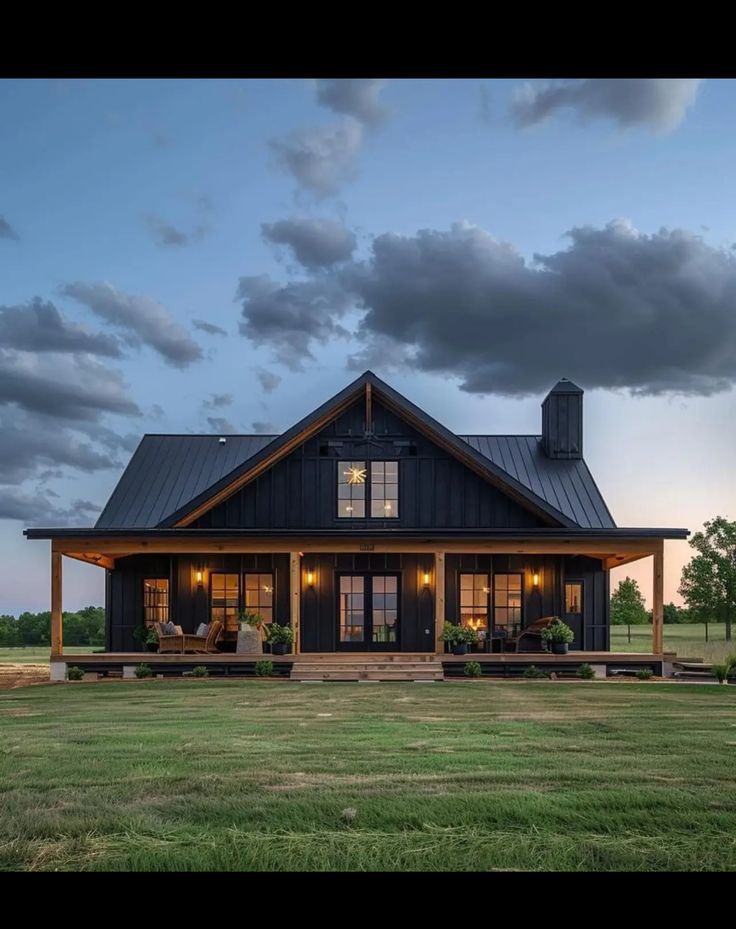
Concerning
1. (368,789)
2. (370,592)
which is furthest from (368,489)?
(368,789)

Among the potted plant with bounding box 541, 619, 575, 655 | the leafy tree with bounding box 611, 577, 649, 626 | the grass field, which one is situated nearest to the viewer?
the potted plant with bounding box 541, 619, 575, 655

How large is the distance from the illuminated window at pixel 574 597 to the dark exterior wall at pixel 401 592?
11.3 feet

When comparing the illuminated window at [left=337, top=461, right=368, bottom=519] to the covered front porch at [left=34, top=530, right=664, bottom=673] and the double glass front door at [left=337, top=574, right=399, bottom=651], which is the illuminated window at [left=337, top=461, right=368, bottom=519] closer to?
the covered front porch at [left=34, top=530, right=664, bottom=673]

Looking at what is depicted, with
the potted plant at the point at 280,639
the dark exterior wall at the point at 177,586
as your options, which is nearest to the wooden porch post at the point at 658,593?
the potted plant at the point at 280,639

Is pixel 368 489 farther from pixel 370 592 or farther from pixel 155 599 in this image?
pixel 155 599

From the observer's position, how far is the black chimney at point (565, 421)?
76.4 ft

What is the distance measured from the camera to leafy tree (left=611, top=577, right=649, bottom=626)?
37688 millimetres

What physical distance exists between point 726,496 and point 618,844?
28902mm

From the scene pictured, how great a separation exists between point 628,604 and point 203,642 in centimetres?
2542

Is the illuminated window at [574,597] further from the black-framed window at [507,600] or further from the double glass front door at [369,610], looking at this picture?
the double glass front door at [369,610]

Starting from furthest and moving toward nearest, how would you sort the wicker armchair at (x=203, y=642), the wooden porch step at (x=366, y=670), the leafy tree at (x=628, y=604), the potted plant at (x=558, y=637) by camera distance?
the leafy tree at (x=628, y=604)
the potted plant at (x=558, y=637)
the wicker armchair at (x=203, y=642)
the wooden porch step at (x=366, y=670)

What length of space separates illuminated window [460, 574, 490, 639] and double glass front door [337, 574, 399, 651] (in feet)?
5.35

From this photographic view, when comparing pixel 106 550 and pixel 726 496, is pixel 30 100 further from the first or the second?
pixel 726 496

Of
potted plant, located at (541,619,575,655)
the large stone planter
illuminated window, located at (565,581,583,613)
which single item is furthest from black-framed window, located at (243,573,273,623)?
illuminated window, located at (565,581,583,613)
